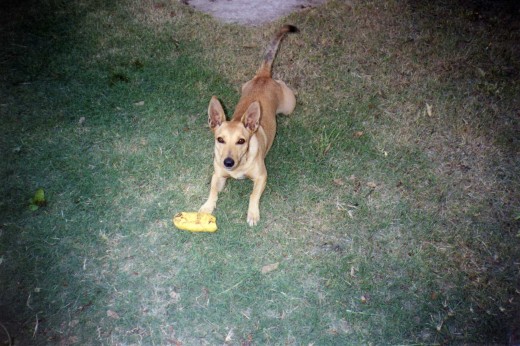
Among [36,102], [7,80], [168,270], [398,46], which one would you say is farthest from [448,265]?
[7,80]

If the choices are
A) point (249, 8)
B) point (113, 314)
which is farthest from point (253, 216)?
point (249, 8)

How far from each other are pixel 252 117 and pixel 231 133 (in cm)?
32

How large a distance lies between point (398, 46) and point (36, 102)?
6319 mm

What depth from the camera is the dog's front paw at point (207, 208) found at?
4441mm

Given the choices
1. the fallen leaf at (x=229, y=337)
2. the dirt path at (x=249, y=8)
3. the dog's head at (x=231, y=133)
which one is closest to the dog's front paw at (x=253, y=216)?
the dog's head at (x=231, y=133)

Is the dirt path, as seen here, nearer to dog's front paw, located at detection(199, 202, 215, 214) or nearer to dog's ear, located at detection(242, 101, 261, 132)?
dog's ear, located at detection(242, 101, 261, 132)

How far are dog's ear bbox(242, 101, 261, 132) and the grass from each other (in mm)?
1006

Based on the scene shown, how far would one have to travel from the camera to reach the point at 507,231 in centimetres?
441

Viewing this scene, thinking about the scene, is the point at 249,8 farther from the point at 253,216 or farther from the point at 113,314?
the point at 113,314

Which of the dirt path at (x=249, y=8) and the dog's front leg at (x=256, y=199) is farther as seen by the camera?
the dirt path at (x=249, y=8)

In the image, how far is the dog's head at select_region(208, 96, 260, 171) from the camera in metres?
3.92

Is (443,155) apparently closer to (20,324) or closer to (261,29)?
(261,29)

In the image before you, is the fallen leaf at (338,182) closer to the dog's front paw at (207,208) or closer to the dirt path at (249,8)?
the dog's front paw at (207,208)

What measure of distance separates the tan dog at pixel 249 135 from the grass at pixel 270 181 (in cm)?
25
